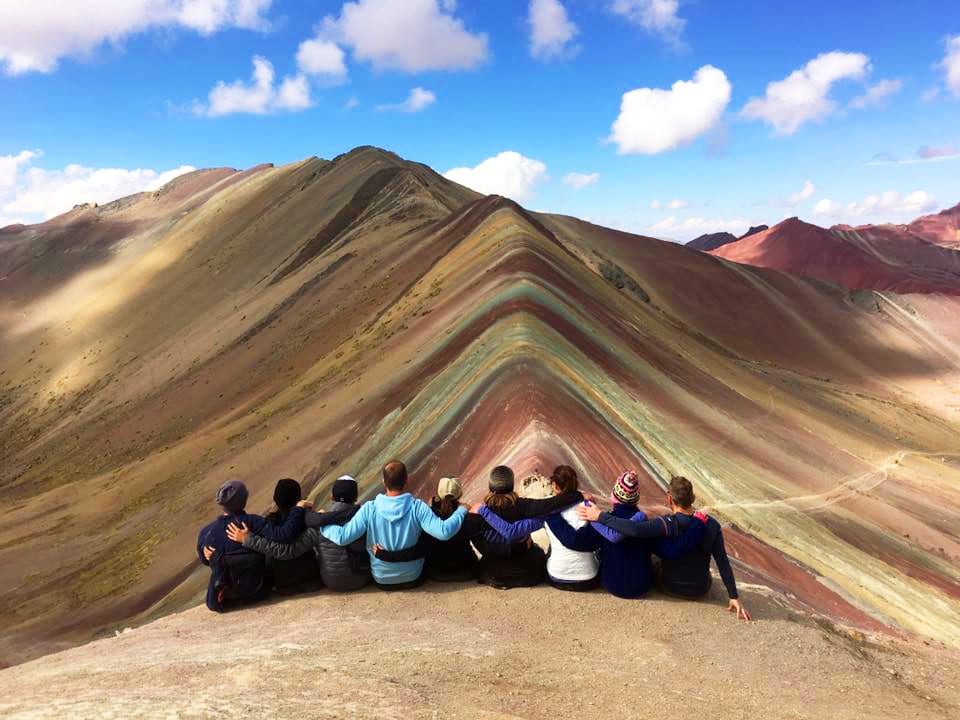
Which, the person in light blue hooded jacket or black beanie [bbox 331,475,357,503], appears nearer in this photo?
the person in light blue hooded jacket

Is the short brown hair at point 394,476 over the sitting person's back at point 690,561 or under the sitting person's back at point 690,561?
over

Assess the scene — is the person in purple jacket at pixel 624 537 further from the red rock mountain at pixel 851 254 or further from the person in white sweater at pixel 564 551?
the red rock mountain at pixel 851 254

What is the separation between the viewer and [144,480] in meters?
21.0

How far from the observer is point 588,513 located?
555cm

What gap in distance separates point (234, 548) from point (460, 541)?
2.22 m

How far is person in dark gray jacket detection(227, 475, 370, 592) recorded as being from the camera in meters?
5.83

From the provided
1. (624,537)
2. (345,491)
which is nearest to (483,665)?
(624,537)

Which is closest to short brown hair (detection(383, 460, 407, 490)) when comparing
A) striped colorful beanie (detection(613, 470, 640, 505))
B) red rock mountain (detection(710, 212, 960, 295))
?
striped colorful beanie (detection(613, 470, 640, 505))

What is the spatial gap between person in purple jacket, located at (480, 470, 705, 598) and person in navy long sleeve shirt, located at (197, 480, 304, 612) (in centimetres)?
201

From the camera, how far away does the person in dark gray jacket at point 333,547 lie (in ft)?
19.1

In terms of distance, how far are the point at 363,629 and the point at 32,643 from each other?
13445mm

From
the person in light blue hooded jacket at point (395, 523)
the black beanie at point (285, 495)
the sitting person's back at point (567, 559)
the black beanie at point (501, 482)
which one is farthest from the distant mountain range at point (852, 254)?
the black beanie at point (285, 495)

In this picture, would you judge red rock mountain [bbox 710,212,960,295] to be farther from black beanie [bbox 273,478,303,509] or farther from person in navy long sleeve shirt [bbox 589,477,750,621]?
black beanie [bbox 273,478,303,509]

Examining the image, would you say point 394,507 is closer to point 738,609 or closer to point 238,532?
point 238,532
